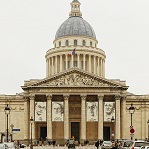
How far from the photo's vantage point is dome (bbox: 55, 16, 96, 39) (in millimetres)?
131625

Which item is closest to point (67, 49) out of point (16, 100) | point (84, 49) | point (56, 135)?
point (84, 49)

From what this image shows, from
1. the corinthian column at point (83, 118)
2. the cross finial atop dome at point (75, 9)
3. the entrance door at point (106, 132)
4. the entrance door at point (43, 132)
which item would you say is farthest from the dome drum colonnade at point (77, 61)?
the corinthian column at point (83, 118)

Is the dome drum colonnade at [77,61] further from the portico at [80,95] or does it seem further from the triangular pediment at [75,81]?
the portico at [80,95]

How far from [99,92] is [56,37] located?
37.3m

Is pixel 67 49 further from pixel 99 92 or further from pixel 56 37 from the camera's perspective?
pixel 99 92

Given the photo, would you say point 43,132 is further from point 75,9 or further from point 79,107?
point 75,9

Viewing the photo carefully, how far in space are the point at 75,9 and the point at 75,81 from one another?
42.3 metres

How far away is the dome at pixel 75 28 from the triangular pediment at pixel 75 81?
31.9m

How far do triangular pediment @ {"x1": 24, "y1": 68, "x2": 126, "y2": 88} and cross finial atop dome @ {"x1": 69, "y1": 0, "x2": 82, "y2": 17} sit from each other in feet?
131

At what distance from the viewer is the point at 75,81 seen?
101188 mm

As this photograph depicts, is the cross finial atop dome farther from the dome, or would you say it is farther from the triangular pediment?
the triangular pediment

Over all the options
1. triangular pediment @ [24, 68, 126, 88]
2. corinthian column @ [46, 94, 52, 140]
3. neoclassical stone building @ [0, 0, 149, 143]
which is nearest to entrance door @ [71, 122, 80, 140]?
neoclassical stone building @ [0, 0, 149, 143]

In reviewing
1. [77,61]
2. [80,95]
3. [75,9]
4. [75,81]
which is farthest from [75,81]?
[75,9]

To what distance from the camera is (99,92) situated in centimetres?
10106
